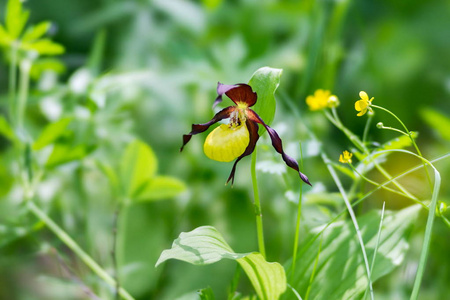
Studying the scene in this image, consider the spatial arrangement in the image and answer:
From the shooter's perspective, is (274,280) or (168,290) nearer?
(274,280)

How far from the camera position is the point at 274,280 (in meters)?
0.49

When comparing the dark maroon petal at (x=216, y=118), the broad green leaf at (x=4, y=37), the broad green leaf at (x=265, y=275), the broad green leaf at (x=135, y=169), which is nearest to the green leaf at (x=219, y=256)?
the broad green leaf at (x=265, y=275)

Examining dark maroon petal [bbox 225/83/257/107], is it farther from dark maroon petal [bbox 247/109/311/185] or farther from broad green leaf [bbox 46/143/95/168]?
broad green leaf [bbox 46/143/95/168]

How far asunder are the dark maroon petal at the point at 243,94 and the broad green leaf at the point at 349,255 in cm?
18

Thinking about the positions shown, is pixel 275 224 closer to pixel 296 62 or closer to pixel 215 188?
pixel 215 188

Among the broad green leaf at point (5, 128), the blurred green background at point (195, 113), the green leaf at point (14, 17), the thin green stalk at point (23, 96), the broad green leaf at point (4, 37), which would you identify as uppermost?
the green leaf at point (14, 17)

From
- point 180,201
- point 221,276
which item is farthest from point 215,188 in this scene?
point 221,276

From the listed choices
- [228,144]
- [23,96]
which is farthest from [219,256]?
[23,96]

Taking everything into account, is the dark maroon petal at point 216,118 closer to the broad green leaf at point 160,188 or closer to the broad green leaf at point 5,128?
the broad green leaf at point 160,188

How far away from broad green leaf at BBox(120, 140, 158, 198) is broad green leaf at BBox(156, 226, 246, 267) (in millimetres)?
312

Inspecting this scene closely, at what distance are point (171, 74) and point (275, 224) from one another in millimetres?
490

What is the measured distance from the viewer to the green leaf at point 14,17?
27.9 inches

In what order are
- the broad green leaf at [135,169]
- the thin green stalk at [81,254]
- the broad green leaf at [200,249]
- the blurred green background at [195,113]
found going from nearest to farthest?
the broad green leaf at [200,249] < the thin green stalk at [81,254] < the broad green leaf at [135,169] < the blurred green background at [195,113]

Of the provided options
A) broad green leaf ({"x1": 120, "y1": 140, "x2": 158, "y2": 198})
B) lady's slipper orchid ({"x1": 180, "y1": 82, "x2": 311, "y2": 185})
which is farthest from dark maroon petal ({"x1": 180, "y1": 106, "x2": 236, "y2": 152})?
broad green leaf ({"x1": 120, "y1": 140, "x2": 158, "y2": 198})
